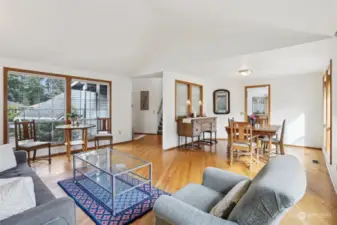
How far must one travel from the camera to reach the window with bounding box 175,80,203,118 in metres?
5.50

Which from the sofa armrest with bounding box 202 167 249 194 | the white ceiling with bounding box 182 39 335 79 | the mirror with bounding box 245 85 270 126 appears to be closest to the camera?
the sofa armrest with bounding box 202 167 249 194

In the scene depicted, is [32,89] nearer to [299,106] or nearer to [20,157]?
[20,157]

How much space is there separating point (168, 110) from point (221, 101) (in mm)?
2796

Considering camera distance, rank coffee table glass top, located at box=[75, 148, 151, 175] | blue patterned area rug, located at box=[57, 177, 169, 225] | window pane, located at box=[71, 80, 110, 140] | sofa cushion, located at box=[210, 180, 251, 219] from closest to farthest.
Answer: sofa cushion, located at box=[210, 180, 251, 219]
blue patterned area rug, located at box=[57, 177, 169, 225]
coffee table glass top, located at box=[75, 148, 151, 175]
window pane, located at box=[71, 80, 110, 140]

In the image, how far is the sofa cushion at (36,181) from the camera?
4.94 feet

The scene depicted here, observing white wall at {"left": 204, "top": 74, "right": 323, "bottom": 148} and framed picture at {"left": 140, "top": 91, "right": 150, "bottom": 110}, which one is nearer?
white wall at {"left": 204, "top": 74, "right": 323, "bottom": 148}

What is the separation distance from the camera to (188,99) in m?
5.81

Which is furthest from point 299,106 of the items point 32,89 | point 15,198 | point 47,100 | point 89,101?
point 32,89

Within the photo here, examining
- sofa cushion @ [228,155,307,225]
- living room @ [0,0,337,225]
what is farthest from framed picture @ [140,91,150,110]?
sofa cushion @ [228,155,307,225]

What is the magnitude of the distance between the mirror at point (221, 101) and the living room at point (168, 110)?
23 cm

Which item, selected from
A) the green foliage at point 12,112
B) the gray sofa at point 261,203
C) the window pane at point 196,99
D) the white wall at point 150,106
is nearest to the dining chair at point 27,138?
the green foliage at point 12,112

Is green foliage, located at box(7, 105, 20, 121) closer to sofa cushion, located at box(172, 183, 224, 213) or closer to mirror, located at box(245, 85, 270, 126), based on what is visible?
sofa cushion, located at box(172, 183, 224, 213)

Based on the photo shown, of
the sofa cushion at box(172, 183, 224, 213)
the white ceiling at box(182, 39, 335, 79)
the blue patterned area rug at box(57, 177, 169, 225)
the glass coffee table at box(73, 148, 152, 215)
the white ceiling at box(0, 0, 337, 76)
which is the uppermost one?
the white ceiling at box(0, 0, 337, 76)

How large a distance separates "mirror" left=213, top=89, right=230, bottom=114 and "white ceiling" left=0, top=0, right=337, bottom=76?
2.67 m
